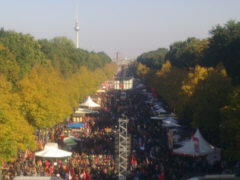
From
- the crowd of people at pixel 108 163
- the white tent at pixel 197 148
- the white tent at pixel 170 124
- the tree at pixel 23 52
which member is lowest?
A: the crowd of people at pixel 108 163

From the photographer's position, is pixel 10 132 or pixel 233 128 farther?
pixel 10 132

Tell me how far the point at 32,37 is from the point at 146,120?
83.1ft

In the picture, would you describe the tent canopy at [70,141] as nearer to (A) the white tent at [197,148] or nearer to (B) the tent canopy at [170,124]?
(A) the white tent at [197,148]

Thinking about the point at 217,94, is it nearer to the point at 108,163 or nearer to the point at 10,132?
the point at 108,163

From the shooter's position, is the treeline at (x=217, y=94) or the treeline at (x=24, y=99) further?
the treeline at (x=24, y=99)

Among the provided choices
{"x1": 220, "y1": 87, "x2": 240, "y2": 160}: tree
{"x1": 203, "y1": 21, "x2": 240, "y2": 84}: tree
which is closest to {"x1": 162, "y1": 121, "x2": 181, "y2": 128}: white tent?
{"x1": 203, "y1": 21, "x2": 240, "y2": 84}: tree

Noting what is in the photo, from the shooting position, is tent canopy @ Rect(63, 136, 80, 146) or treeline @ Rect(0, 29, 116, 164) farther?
tent canopy @ Rect(63, 136, 80, 146)

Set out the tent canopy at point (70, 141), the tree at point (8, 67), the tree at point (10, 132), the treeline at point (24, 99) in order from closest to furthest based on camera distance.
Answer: the tree at point (10, 132), the treeline at point (24, 99), the tent canopy at point (70, 141), the tree at point (8, 67)

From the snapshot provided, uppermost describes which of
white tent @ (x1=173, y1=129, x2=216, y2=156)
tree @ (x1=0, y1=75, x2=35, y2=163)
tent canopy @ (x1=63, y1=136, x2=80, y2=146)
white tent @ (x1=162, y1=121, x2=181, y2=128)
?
tree @ (x1=0, y1=75, x2=35, y2=163)

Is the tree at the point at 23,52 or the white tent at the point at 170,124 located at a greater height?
the tree at the point at 23,52

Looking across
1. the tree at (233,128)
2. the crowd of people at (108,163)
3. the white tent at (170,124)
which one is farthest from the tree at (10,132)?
the white tent at (170,124)

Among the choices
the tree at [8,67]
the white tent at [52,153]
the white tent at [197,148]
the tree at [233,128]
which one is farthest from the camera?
the tree at [8,67]

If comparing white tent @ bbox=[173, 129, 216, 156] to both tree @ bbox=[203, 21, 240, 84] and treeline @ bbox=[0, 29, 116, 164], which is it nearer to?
treeline @ bbox=[0, 29, 116, 164]

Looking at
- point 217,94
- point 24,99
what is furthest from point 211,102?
point 24,99
